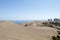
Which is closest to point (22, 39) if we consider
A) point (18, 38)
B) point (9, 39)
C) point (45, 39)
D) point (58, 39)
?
point (18, 38)

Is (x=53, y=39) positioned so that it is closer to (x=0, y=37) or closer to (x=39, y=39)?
(x=39, y=39)

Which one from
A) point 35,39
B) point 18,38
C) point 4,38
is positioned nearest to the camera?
point 4,38

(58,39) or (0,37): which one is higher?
(0,37)

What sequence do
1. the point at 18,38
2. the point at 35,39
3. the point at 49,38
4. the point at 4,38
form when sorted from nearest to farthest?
the point at 4,38, the point at 18,38, the point at 35,39, the point at 49,38

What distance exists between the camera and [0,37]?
7.16 metres

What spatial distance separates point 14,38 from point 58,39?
3.32 metres

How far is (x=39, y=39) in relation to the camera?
8.40m

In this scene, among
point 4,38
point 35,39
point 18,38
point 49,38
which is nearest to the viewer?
point 4,38

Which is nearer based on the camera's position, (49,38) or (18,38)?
(18,38)

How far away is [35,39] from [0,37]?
243 centimetres

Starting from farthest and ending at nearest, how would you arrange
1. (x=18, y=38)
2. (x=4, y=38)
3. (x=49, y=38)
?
(x=49, y=38)
(x=18, y=38)
(x=4, y=38)

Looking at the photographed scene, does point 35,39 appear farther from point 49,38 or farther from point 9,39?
point 9,39

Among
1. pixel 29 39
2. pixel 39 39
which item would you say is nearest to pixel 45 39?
pixel 39 39

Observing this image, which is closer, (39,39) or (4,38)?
(4,38)
